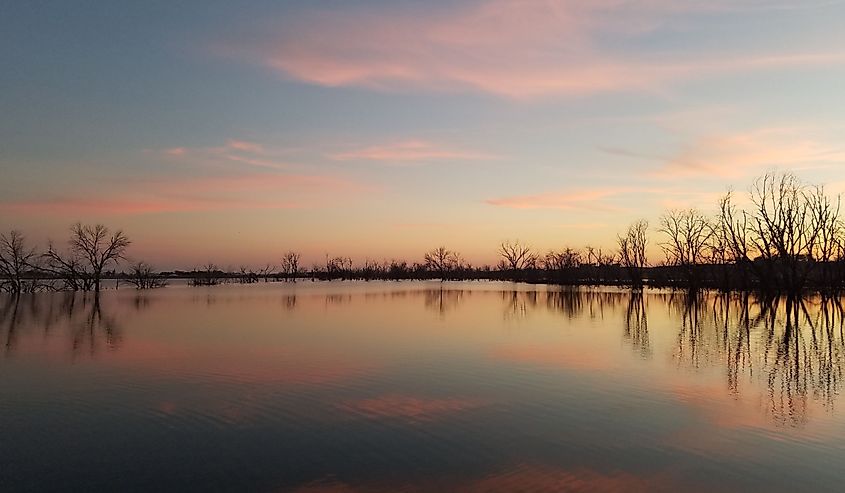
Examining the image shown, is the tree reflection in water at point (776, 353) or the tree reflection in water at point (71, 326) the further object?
the tree reflection in water at point (71, 326)

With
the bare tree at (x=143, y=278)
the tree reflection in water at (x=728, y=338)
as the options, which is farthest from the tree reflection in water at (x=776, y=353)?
the bare tree at (x=143, y=278)

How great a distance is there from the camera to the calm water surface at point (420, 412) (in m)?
5.79

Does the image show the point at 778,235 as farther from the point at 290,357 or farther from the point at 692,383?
the point at 290,357

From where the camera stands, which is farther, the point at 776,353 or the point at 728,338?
the point at 728,338

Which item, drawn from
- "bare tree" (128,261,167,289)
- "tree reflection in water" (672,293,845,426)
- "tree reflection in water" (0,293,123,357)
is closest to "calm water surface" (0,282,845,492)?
"tree reflection in water" (672,293,845,426)

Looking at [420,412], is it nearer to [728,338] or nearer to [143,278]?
[728,338]

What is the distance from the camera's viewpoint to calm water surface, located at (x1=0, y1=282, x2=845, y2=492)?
579 centimetres

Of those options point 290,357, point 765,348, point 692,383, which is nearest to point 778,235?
point 765,348

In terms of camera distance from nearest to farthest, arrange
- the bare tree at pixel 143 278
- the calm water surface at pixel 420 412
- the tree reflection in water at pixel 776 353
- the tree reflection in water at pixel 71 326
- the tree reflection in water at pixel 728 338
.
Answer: the calm water surface at pixel 420 412 → the tree reflection in water at pixel 776 353 → the tree reflection in water at pixel 728 338 → the tree reflection in water at pixel 71 326 → the bare tree at pixel 143 278

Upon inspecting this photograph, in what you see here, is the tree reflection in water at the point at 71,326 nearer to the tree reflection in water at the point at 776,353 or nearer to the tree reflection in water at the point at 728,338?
the tree reflection in water at the point at 728,338

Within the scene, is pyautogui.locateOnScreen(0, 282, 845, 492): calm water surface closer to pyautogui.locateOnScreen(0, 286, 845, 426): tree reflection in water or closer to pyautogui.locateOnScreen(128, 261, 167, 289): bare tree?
pyautogui.locateOnScreen(0, 286, 845, 426): tree reflection in water

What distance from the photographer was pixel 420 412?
832cm

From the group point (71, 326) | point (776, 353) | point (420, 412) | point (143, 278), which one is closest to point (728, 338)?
point (776, 353)

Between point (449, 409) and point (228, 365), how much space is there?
5843 mm
